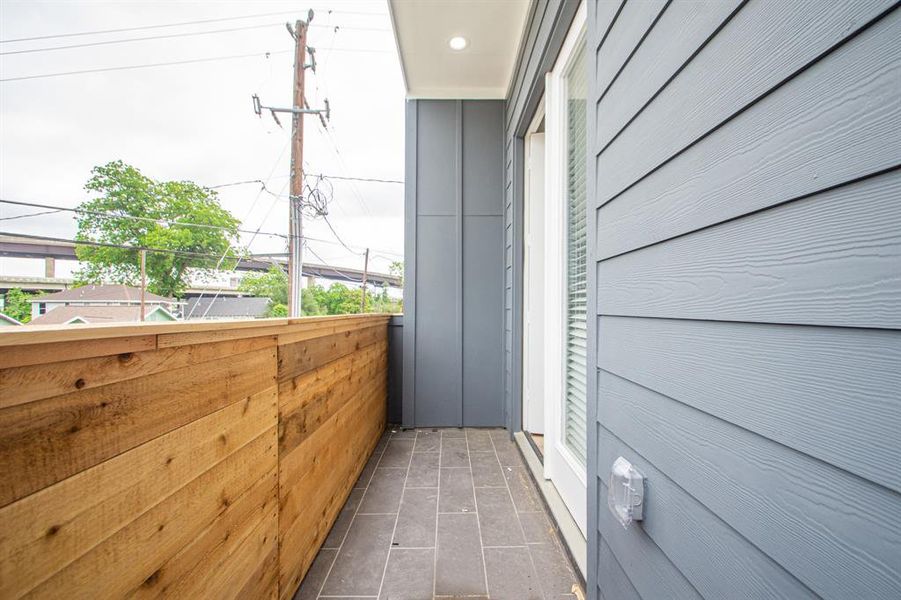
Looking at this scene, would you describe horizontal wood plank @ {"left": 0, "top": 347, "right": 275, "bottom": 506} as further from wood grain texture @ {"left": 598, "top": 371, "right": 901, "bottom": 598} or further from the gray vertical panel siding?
the gray vertical panel siding

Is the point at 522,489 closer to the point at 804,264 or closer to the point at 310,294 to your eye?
the point at 804,264

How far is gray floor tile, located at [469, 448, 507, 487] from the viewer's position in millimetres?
2127

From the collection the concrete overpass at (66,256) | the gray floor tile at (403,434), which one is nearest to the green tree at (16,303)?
the concrete overpass at (66,256)

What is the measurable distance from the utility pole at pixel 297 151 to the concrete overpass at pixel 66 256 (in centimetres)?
36

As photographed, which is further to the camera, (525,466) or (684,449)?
(525,466)

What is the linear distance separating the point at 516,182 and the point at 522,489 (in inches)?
86.1

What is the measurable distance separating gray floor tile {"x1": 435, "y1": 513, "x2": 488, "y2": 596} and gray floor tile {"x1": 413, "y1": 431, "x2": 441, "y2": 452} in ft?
2.85

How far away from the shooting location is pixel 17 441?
0.46 meters

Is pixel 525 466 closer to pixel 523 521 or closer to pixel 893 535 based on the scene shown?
pixel 523 521

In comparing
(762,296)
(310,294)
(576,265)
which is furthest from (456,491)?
(310,294)

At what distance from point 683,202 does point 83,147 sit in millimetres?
14018

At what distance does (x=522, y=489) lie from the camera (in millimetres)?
2045

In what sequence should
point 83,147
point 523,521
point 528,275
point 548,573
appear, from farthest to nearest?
point 83,147 < point 528,275 < point 523,521 < point 548,573

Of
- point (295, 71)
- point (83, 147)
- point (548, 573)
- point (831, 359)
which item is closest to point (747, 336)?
point (831, 359)
